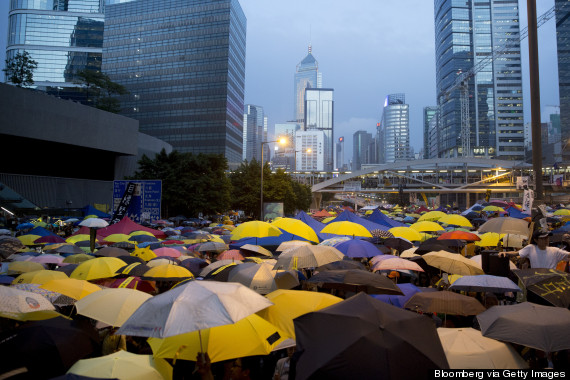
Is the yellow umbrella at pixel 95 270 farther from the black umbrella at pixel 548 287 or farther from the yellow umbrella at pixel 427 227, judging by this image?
the yellow umbrella at pixel 427 227

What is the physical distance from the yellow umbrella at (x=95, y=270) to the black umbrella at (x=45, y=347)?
139 inches

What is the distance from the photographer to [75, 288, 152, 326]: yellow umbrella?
17.4ft

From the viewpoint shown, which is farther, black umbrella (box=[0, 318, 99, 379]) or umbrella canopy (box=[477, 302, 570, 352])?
black umbrella (box=[0, 318, 99, 379])

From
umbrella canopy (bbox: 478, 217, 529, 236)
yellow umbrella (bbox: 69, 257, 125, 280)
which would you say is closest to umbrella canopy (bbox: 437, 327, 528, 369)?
umbrella canopy (bbox: 478, 217, 529, 236)

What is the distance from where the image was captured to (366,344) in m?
3.51

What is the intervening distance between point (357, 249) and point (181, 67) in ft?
283

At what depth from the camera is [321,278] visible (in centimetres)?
685

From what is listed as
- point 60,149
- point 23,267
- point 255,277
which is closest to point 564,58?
point 60,149

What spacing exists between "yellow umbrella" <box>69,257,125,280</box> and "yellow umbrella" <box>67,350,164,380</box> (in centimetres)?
476

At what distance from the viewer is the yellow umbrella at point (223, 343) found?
456 cm

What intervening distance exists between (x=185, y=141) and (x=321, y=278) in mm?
84599

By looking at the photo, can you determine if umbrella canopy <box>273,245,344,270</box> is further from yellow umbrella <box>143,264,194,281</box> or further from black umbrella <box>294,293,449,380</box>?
black umbrella <box>294,293,449,380</box>

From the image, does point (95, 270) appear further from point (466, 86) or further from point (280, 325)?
point (466, 86)

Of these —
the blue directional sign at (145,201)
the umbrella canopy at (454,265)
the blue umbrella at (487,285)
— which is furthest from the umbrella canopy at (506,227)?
the blue directional sign at (145,201)
